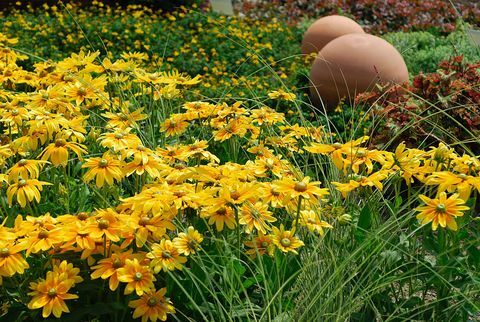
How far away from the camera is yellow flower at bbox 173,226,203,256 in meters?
2.14

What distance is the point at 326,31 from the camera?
8102mm

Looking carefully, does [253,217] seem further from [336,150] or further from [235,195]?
[336,150]

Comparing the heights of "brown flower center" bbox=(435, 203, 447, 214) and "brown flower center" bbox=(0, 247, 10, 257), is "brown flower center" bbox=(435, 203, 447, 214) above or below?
above

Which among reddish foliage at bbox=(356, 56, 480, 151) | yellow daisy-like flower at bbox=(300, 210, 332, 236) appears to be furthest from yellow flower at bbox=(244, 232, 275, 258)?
reddish foliage at bbox=(356, 56, 480, 151)

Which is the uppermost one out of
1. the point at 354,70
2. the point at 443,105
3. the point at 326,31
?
the point at 443,105

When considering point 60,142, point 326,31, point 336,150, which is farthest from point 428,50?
point 60,142

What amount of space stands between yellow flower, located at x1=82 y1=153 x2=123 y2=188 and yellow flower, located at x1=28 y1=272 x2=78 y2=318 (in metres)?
0.33

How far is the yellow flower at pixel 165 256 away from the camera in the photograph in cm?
208

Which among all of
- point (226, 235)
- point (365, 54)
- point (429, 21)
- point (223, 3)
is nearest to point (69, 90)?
point (226, 235)

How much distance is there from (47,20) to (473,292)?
649 cm

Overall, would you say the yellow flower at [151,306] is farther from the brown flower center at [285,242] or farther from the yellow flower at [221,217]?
the brown flower center at [285,242]

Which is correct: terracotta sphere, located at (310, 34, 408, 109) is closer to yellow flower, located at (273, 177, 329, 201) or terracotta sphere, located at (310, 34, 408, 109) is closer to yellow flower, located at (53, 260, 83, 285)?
yellow flower, located at (273, 177, 329, 201)

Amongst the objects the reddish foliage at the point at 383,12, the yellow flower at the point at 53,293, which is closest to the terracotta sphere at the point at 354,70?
the yellow flower at the point at 53,293

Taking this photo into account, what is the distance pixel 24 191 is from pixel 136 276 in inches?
18.5
